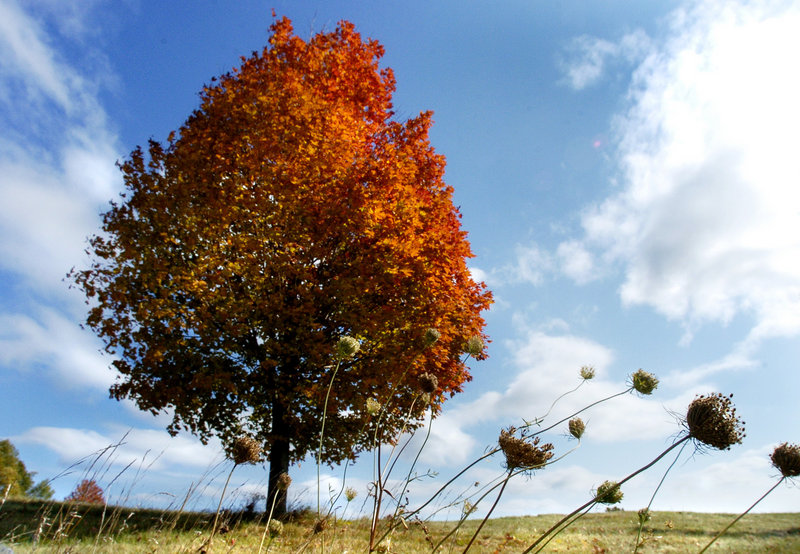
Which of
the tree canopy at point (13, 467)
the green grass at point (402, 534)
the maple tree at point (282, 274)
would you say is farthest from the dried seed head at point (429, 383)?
the tree canopy at point (13, 467)

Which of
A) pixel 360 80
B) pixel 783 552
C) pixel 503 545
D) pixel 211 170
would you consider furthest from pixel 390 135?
pixel 783 552

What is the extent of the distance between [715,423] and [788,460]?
2.69ft

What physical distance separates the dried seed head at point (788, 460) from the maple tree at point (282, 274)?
22.7 feet

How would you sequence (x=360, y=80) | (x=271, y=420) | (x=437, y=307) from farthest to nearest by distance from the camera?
(x=360, y=80), (x=271, y=420), (x=437, y=307)

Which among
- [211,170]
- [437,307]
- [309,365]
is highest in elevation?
[211,170]

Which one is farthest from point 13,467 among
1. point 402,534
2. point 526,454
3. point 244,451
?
point 526,454

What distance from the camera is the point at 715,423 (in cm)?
339

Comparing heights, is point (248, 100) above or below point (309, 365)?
above

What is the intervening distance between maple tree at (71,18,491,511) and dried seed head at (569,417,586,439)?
6.03m

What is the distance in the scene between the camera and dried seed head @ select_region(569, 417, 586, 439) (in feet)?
14.2

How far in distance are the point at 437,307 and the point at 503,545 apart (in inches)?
198

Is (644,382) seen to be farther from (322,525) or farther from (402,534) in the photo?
(402,534)

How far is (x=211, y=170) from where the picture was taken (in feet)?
39.1

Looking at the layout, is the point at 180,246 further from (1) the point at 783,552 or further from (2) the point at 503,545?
(1) the point at 783,552
